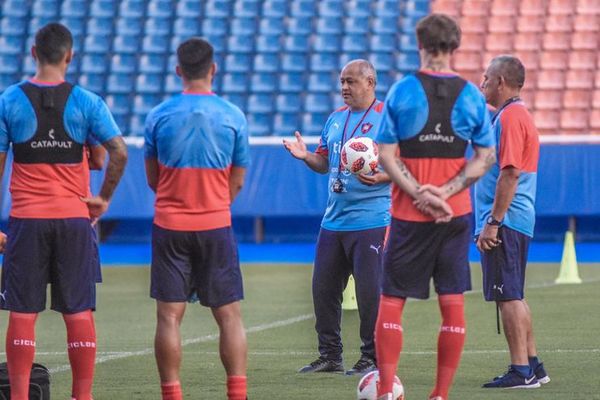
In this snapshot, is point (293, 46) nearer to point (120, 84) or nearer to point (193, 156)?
point (120, 84)

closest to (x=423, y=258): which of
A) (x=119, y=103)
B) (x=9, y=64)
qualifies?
(x=119, y=103)

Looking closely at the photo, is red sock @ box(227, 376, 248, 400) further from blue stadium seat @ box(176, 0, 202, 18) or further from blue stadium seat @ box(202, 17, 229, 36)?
blue stadium seat @ box(176, 0, 202, 18)

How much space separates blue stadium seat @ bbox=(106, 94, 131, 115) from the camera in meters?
25.7

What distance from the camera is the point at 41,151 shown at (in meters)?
7.26

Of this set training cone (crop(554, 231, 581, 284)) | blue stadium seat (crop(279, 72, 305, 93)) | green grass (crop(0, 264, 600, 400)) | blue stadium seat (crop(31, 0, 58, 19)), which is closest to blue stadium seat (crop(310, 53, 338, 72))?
blue stadium seat (crop(279, 72, 305, 93))

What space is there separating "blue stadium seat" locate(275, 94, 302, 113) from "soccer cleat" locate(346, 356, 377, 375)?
16217mm

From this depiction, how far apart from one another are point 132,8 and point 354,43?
173 inches

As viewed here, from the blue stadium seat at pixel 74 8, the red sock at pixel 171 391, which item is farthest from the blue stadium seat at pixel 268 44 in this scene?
the red sock at pixel 171 391

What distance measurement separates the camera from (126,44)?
26.8m

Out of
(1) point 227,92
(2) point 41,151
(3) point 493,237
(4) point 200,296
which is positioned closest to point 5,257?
(2) point 41,151

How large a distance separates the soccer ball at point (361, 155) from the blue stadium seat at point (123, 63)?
17524 mm

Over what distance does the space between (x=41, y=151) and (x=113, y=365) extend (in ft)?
9.52

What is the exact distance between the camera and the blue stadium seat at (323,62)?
25.9 meters

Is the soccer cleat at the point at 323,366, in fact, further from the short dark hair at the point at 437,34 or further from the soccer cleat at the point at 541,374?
the short dark hair at the point at 437,34
